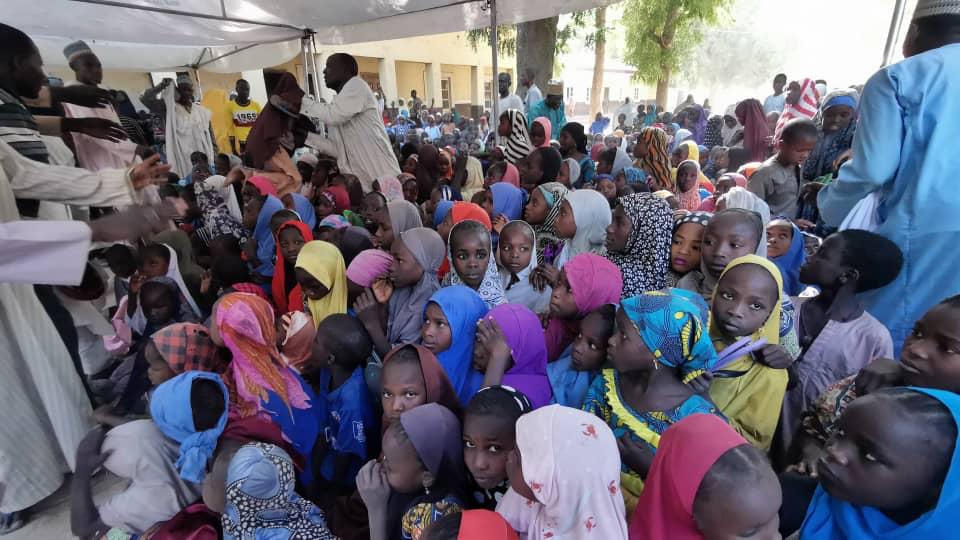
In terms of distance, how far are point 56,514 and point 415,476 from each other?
2.11m

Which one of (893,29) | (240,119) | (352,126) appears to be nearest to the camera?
(893,29)

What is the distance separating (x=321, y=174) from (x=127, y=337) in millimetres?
2823

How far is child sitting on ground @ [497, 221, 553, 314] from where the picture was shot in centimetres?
279

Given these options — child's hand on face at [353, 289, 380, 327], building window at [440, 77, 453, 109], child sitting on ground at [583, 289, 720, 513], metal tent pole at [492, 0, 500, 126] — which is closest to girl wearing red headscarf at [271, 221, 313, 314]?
child's hand on face at [353, 289, 380, 327]

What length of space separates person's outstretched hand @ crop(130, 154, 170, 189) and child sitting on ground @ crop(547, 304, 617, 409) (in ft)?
6.98

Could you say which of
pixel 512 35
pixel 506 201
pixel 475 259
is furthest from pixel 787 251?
pixel 512 35

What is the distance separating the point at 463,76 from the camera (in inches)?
973

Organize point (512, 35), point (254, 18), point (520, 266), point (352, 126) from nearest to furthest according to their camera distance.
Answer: point (520, 266)
point (352, 126)
point (254, 18)
point (512, 35)

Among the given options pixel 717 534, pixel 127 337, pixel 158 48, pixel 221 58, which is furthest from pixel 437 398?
pixel 158 48

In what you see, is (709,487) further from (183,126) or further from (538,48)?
(538,48)

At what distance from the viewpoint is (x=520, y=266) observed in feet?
9.36

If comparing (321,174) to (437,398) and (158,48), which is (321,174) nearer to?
(437,398)

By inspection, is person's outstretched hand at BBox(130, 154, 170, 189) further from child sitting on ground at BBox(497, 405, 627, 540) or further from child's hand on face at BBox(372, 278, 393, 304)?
child sitting on ground at BBox(497, 405, 627, 540)

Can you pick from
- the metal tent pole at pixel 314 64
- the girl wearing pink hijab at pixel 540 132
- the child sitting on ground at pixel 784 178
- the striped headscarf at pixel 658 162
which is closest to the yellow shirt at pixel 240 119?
the metal tent pole at pixel 314 64
